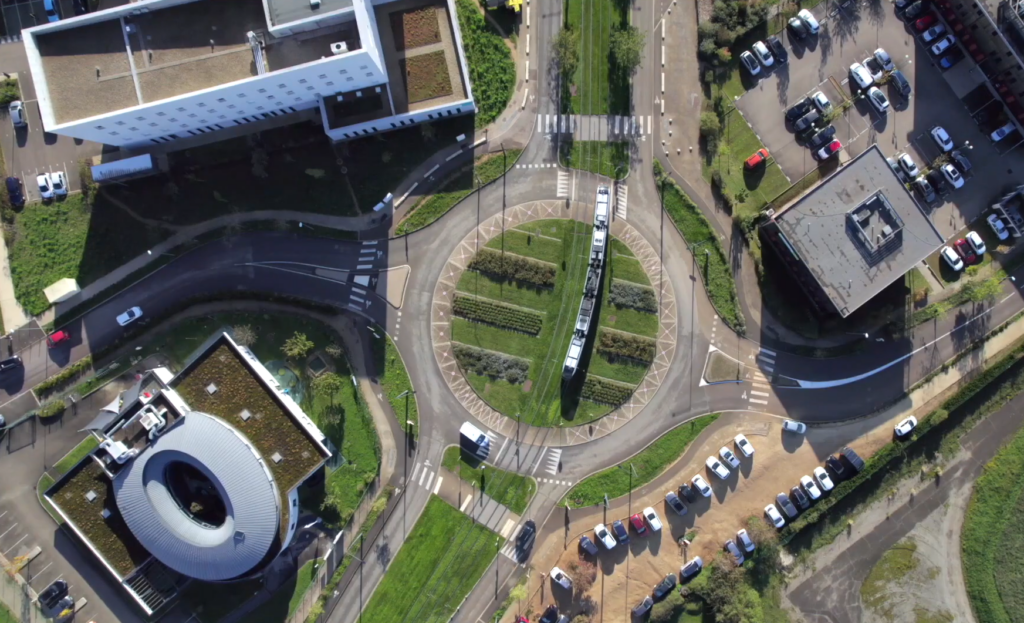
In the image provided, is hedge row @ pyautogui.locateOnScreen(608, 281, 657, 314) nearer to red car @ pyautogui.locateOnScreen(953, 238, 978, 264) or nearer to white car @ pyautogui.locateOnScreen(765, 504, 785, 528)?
white car @ pyautogui.locateOnScreen(765, 504, 785, 528)

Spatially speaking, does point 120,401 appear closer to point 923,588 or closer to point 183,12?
point 183,12

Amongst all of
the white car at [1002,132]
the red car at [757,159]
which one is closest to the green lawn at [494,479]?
the red car at [757,159]

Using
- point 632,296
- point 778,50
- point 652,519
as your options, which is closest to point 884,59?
point 778,50

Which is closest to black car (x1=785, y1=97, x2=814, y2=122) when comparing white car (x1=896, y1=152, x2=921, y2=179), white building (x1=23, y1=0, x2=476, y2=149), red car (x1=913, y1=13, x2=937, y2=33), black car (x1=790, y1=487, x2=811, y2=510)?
white car (x1=896, y1=152, x2=921, y2=179)

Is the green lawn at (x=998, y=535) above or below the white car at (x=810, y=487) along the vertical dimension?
below

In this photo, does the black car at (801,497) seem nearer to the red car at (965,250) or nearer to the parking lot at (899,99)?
the red car at (965,250)
